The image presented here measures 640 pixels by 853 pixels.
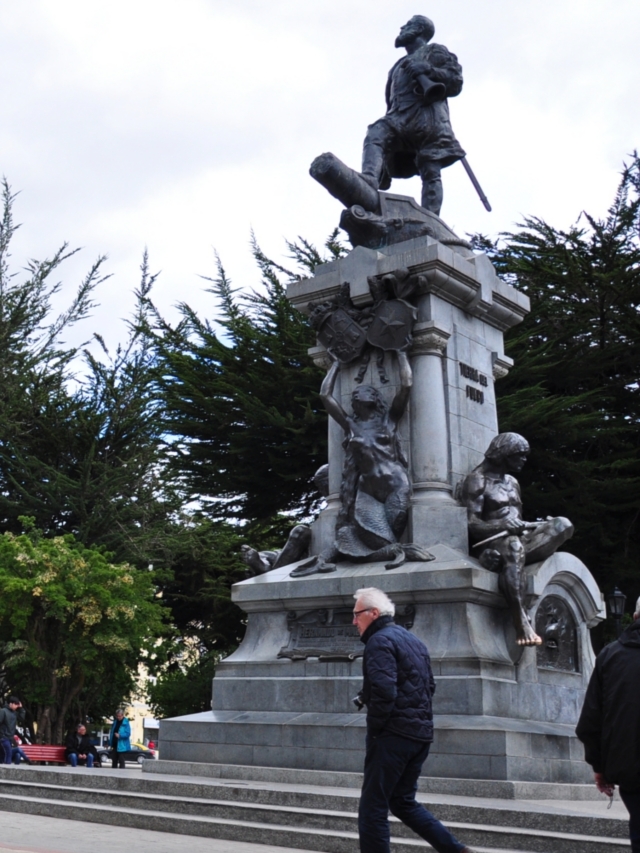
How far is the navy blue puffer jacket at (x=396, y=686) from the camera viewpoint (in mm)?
5739

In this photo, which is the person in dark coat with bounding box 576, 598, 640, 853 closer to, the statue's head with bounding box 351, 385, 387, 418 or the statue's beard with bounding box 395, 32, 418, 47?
the statue's head with bounding box 351, 385, 387, 418

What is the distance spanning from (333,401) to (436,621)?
284 centimetres

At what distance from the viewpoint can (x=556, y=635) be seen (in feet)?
36.2

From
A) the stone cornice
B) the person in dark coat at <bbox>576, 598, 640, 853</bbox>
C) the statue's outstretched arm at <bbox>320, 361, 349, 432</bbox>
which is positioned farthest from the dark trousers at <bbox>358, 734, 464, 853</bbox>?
the stone cornice

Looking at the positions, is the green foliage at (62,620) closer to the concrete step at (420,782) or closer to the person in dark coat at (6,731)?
the person in dark coat at (6,731)

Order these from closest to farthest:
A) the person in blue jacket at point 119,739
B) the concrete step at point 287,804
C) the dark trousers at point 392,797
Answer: the dark trousers at point 392,797, the concrete step at point 287,804, the person in blue jacket at point 119,739

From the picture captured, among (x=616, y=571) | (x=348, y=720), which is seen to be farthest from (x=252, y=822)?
(x=616, y=571)

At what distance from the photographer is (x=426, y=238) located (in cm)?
1195

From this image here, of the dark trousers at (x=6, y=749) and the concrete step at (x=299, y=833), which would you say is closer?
the concrete step at (x=299, y=833)

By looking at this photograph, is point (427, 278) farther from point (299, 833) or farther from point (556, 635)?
point (299, 833)

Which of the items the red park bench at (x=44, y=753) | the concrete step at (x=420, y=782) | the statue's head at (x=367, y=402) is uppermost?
the statue's head at (x=367, y=402)

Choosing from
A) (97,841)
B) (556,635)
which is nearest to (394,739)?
(97,841)

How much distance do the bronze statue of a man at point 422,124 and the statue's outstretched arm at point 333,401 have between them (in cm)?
257

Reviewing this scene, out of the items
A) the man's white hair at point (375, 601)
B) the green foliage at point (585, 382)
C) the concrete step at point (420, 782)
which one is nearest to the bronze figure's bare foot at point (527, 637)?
the concrete step at point (420, 782)
